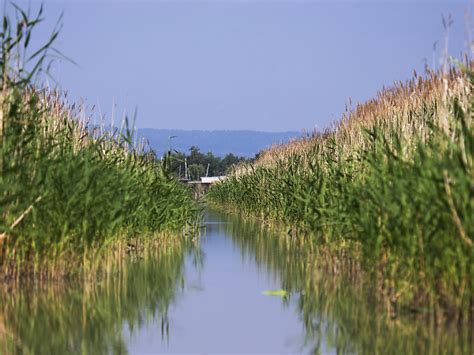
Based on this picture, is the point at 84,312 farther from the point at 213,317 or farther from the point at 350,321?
the point at 350,321

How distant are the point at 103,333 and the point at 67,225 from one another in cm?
253

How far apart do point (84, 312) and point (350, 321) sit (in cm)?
237

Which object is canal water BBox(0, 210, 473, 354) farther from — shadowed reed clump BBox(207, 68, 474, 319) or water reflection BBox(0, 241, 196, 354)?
shadowed reed clump BBox(207, 68, 474, 319)

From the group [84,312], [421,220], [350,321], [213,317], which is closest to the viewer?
[350,321]

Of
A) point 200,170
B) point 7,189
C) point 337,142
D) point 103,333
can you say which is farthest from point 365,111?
point 200,170

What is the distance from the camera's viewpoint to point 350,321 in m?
7.70

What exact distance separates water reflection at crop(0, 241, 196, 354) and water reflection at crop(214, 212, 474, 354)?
4.34ft

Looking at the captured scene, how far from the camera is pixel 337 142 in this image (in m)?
17.0

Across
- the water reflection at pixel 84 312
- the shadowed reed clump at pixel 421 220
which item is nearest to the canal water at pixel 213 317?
the water reflection at pixel 84 312

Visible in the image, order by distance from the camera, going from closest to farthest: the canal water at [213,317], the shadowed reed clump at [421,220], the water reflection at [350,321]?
1. the water reflection at [350,321]
2. the canal water at [213,317]
3. the shadowed reed clump at [421,220]

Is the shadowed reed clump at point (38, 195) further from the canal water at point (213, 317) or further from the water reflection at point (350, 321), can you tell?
the water reflection at point (350, 321)

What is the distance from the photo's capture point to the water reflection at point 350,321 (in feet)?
21.5

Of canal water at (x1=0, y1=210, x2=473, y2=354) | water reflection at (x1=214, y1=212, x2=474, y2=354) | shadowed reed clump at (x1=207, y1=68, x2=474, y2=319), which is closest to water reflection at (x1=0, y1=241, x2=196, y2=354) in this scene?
canal water at (x1=0, y1=210, x2=473, y2=354)

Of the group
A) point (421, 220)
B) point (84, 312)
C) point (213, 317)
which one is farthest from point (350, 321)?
point (84, 312)
